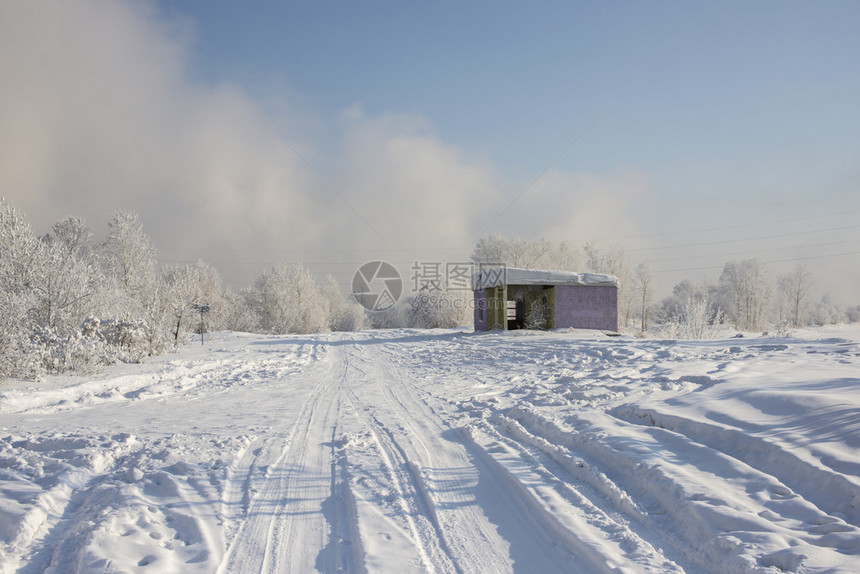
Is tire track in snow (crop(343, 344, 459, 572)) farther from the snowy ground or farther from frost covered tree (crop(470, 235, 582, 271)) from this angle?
frost covered tree (crop(470, 235, 582, 271))

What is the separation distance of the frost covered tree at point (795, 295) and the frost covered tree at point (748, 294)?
21.1 ft

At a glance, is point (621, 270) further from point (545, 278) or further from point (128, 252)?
point (128, 252)

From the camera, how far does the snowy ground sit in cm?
311

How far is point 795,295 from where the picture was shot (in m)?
49.9

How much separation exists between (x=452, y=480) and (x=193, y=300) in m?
28.1

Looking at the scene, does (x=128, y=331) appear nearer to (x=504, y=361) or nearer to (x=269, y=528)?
(x=504, y=361)

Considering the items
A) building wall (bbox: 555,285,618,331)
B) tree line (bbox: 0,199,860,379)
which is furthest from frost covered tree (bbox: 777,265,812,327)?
building wall (bbox: 555,285,618,331)

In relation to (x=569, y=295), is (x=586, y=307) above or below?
below

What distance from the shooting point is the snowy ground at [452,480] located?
3.11 metres

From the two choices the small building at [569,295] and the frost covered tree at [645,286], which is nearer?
the small building at [569,295]

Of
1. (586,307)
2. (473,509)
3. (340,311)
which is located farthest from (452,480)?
(340,311)

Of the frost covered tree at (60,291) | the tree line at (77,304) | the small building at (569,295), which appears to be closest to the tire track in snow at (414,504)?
the tree line at (77,304)

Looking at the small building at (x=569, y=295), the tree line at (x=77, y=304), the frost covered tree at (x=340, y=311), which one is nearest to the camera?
the tree line at (x=77, y=304)

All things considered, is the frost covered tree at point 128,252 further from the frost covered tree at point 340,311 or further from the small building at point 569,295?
the frost covered tree at point 340,311
